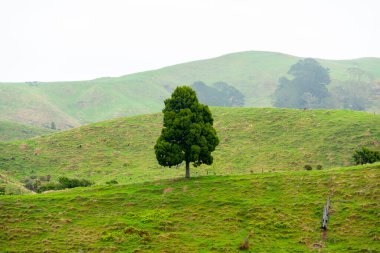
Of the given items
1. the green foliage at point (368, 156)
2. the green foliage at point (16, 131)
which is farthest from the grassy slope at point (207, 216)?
the green foliage at point (16, 131)

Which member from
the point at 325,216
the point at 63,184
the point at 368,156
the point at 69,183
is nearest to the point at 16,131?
the point at 69,183

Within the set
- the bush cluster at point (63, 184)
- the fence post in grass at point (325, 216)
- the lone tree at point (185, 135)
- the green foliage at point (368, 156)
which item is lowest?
the bush cluster at point (63, 184)

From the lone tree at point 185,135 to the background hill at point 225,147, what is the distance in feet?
82.6

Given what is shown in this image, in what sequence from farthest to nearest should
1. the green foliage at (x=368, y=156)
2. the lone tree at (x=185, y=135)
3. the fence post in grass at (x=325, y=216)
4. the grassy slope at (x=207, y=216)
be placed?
the green foliage at (x=368, y=156)
the lone tree at (x=185, y=135)
the fence post in grass at (x=325, y=216)
the grassy slope at (x=207, y=216)

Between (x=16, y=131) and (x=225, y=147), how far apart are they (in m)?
92.3

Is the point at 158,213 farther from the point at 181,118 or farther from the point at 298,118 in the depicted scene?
the point at 298,118

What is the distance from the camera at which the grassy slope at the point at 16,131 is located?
162 m

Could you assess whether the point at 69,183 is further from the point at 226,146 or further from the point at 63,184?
the point at 226,146

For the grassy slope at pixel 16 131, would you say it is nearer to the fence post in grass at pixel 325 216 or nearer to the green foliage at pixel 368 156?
the green foliage at pixel 368 156

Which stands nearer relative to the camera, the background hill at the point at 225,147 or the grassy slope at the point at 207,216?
the grassy slope at the point at 207,216

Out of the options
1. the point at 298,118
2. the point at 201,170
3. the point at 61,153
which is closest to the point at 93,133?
the point at 61,153

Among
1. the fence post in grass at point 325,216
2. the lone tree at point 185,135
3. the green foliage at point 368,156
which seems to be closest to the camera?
the fence post in grass at point 325,216

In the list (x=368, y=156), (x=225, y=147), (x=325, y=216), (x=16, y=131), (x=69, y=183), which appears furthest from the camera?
(x=16, y=131)

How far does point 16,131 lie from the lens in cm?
16862
